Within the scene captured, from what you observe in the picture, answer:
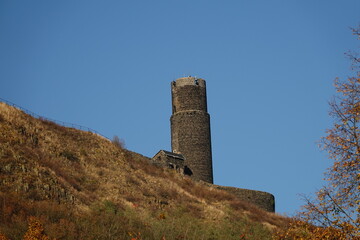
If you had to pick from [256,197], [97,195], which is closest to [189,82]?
[256,197]

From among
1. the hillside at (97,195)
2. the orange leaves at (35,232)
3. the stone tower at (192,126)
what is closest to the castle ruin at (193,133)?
the stone tower at (192,126)

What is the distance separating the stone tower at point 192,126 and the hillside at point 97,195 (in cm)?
860

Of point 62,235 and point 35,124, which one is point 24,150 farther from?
point 62,235

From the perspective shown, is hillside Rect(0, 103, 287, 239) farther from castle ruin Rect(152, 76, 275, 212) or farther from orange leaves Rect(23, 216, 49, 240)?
castle ruin Rect(152, 76, 275, 212)

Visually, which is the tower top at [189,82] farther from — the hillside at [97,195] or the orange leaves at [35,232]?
the orange leaves at [35,232]

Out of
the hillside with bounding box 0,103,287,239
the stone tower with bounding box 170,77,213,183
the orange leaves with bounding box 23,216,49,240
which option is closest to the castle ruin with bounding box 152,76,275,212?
the stone tower with bounding box 170,77,213,183

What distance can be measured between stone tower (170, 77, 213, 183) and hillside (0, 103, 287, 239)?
8.60 metres

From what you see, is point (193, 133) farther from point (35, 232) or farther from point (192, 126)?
point (35, 232)

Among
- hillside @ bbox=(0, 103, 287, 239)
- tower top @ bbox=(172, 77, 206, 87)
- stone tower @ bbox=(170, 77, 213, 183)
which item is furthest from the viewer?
tower top @ bbox=(172, 77, 206, 87)

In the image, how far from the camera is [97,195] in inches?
1410

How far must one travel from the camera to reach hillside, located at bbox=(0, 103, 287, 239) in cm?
2480

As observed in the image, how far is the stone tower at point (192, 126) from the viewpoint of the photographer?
5959 centimetres

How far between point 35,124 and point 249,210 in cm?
1848

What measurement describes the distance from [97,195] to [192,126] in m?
26.3
